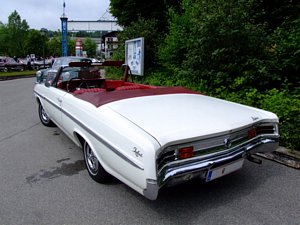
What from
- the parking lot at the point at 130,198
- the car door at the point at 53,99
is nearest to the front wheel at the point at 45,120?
the car door at the point at 53,99

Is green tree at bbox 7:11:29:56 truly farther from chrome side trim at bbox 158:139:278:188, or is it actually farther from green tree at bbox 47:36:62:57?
chrome side trim at bbox 158:139:278:188

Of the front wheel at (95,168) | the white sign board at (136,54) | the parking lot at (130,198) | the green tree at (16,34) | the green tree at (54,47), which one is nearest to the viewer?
the parking lot at (130,198)

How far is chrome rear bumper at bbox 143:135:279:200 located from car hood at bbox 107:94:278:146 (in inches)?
9.7

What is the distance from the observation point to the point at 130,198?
3189 millimetres

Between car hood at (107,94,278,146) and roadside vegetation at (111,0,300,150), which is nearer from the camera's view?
car hood at (107,94,278,146)

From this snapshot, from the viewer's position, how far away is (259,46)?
6594 millimetres

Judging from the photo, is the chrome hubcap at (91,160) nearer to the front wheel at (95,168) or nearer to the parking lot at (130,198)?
the front wheel at (95,168)

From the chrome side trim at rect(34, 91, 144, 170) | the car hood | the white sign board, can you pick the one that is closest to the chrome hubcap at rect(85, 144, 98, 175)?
the chrome side trim at rect(34, 91, 144, 170)

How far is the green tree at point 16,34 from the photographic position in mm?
56312

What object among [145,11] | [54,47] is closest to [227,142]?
[145,11]

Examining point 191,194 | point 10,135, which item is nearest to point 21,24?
point 10,135

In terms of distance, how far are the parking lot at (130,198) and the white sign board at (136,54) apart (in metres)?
6.78

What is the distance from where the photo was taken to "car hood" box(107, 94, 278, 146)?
263 cm

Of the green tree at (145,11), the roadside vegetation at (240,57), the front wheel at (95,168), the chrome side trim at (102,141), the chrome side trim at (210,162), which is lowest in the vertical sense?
the front wheel at (95,168)
